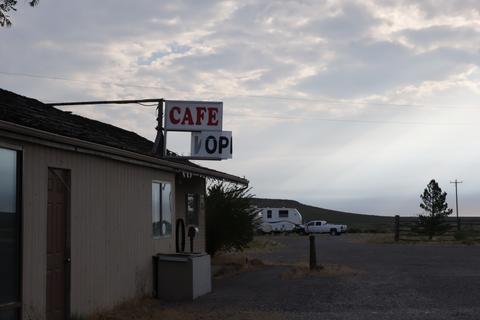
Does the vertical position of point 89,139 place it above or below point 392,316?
above

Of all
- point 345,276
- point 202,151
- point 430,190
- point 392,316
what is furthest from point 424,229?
point 392,316

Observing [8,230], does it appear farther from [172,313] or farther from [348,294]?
[348,294]

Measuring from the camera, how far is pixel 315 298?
1359cm

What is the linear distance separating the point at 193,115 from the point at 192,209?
3.82 m

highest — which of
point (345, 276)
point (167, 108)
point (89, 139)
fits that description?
point (167, 108)

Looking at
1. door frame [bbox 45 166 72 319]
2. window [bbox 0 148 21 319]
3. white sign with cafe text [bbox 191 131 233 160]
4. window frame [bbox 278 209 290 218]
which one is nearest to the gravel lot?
door frame [bbox 45 166 72 319]

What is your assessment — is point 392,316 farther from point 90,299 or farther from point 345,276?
point 345,276

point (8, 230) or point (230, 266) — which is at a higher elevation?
point (8, 230)

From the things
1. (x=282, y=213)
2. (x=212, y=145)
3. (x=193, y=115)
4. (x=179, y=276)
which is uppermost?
(x=193, y=115)

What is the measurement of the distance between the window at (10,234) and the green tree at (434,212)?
34158 millimetres

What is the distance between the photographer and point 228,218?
23812 millimetres

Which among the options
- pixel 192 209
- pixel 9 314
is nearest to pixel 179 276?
pixel 9 314

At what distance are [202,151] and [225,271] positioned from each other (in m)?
4.22

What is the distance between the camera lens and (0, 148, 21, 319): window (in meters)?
8.30
